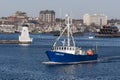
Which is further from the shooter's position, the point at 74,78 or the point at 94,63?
the point at 94,63

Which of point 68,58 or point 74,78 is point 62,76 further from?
point 68,58

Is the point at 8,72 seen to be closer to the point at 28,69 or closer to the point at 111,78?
the point at 28,69

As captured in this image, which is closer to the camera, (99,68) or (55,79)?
(55,79)

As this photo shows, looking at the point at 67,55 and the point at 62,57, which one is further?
the point at 67,55

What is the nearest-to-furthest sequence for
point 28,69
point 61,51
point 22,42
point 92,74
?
point 92,74 → point 28,69 → point 61,51 → point 22,42

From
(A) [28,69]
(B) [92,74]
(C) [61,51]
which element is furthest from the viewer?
(C) [61,51]

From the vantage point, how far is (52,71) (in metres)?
50.0

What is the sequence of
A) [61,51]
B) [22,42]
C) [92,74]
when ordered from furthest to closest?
[22,42] < [61,51] < [92,74]

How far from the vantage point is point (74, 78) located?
43.8m

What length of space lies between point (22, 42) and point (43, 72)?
Result: 218 ft

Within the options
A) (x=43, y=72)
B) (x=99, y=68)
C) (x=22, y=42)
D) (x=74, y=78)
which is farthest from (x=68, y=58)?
(x=22, y=42)

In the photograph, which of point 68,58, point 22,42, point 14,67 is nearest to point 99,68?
point 68,58

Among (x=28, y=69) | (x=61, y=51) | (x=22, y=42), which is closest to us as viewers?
(x=28, y=69)

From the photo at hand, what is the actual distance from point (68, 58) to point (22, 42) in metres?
58.5
